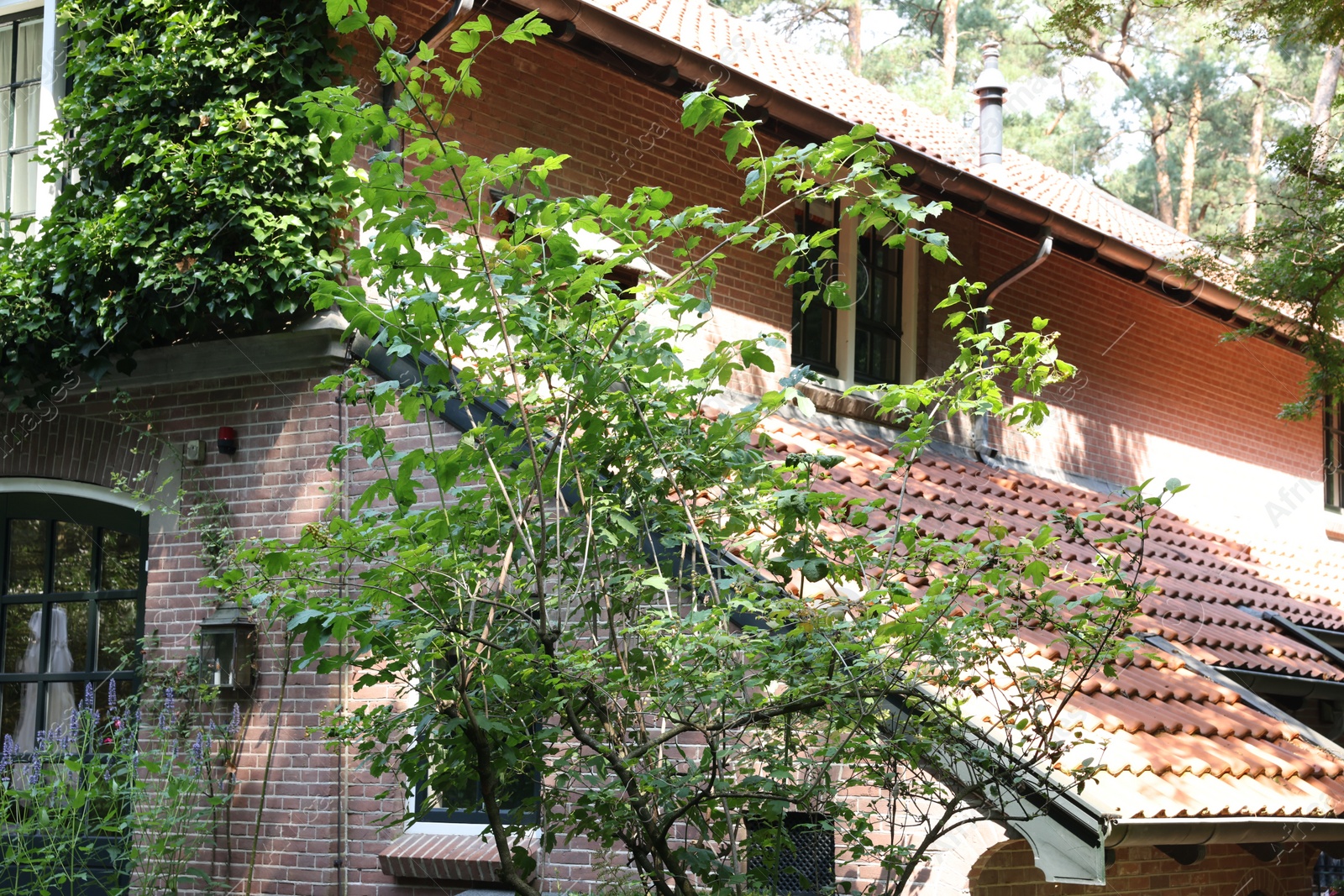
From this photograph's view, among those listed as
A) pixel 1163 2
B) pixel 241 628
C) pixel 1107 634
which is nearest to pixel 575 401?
pixel 1107 634

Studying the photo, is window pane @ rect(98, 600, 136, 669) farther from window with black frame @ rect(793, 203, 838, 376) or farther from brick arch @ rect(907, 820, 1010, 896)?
brick arch @ rect(907, 820, 1010, 896)

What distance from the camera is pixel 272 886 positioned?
7.58 m

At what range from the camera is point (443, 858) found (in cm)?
704

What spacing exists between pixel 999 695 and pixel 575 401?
2814 mm

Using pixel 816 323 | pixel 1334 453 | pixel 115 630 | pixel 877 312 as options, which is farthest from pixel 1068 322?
pixel 115 630

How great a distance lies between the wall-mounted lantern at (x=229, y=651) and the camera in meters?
7.71

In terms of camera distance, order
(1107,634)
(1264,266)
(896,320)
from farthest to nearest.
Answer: (896,320) < (1264,266) < (1107,634)

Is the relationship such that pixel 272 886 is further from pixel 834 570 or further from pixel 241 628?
pixel 834 570

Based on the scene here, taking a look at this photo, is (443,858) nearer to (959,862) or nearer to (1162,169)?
(959,862)

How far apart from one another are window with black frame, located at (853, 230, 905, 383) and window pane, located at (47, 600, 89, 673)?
19.5 feet

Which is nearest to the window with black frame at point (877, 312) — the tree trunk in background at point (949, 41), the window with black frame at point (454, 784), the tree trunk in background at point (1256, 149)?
the window with black frame at point (454, 784)

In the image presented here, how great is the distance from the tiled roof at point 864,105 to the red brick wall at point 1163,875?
490 centimetres

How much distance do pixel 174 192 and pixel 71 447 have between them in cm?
215

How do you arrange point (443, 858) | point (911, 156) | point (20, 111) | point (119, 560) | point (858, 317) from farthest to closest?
point (858, 317)
point (20, 111)
point (911, 156)
point (119, 560)
point (443, 858)
